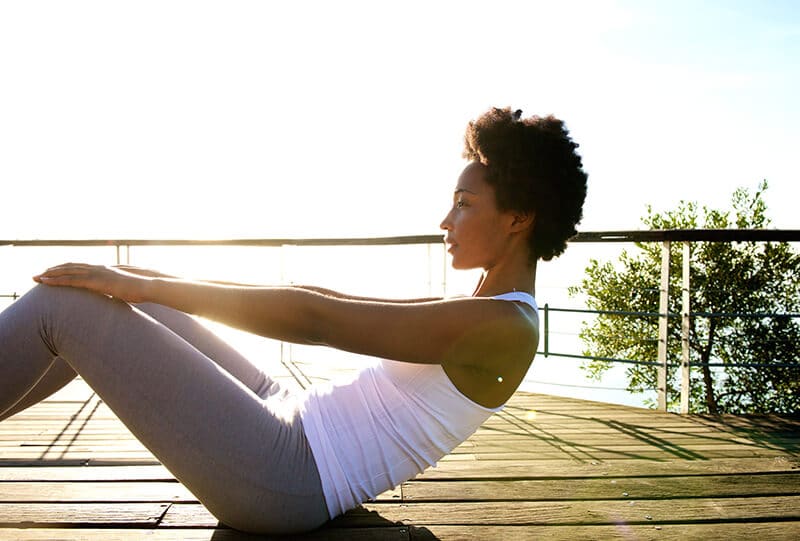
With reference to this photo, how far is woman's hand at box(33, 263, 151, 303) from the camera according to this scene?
1.37 m

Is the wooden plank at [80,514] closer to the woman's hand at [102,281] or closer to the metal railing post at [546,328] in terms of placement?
the woman's hand at [102,281]

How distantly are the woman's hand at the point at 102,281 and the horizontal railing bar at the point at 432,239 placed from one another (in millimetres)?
2082

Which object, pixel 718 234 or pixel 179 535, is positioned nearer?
pixel 179 535

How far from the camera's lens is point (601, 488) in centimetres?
201

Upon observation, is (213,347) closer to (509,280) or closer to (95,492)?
(95,492)

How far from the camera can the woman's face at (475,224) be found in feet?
5.10

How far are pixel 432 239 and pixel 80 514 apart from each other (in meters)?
2.90

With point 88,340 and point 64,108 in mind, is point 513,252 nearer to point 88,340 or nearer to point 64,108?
point 88,340

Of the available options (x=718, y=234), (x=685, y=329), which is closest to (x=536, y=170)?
(x=718, y=234)

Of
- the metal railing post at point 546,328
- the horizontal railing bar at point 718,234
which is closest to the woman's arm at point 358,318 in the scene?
the horizontal railing bar at point 718,234

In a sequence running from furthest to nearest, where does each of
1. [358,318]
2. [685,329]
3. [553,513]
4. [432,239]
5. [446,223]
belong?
[432,239] → [685,329] → [553,513] → [446,223] → [358,318]

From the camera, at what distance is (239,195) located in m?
36.6

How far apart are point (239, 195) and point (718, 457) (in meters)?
35.9

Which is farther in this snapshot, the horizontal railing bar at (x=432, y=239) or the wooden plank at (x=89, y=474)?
the horizontal railing bar at (x=432, y=239)
